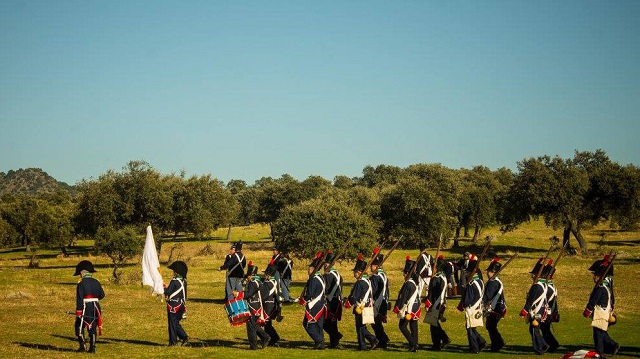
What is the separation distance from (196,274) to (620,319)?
32.4 m

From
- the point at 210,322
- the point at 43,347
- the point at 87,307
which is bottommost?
the point at 210,322

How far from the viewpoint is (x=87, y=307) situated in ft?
61.2

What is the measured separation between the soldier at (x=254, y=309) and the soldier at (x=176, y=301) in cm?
158

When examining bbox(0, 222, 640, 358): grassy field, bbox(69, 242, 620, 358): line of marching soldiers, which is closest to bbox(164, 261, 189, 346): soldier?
bbox(69, 242, 620, 358): line of marching soldiers

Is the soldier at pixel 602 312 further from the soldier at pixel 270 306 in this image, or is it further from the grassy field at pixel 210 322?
the soldier at pixel 270 306

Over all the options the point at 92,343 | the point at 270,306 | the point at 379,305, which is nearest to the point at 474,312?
the point at 379,305

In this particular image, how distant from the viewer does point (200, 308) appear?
98.6ft

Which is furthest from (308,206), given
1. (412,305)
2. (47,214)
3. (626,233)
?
(626,233)

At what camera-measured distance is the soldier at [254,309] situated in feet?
63.0

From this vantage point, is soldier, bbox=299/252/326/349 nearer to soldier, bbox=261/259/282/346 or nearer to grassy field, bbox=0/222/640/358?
grassy field, bbox=0/222/640/358

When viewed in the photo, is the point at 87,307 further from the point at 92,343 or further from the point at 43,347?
the point at 43,347

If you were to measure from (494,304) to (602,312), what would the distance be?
273 cm

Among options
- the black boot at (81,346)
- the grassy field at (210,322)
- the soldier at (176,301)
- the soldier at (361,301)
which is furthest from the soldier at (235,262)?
the soldier at (361,301)

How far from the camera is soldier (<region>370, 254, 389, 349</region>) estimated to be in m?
19.7
